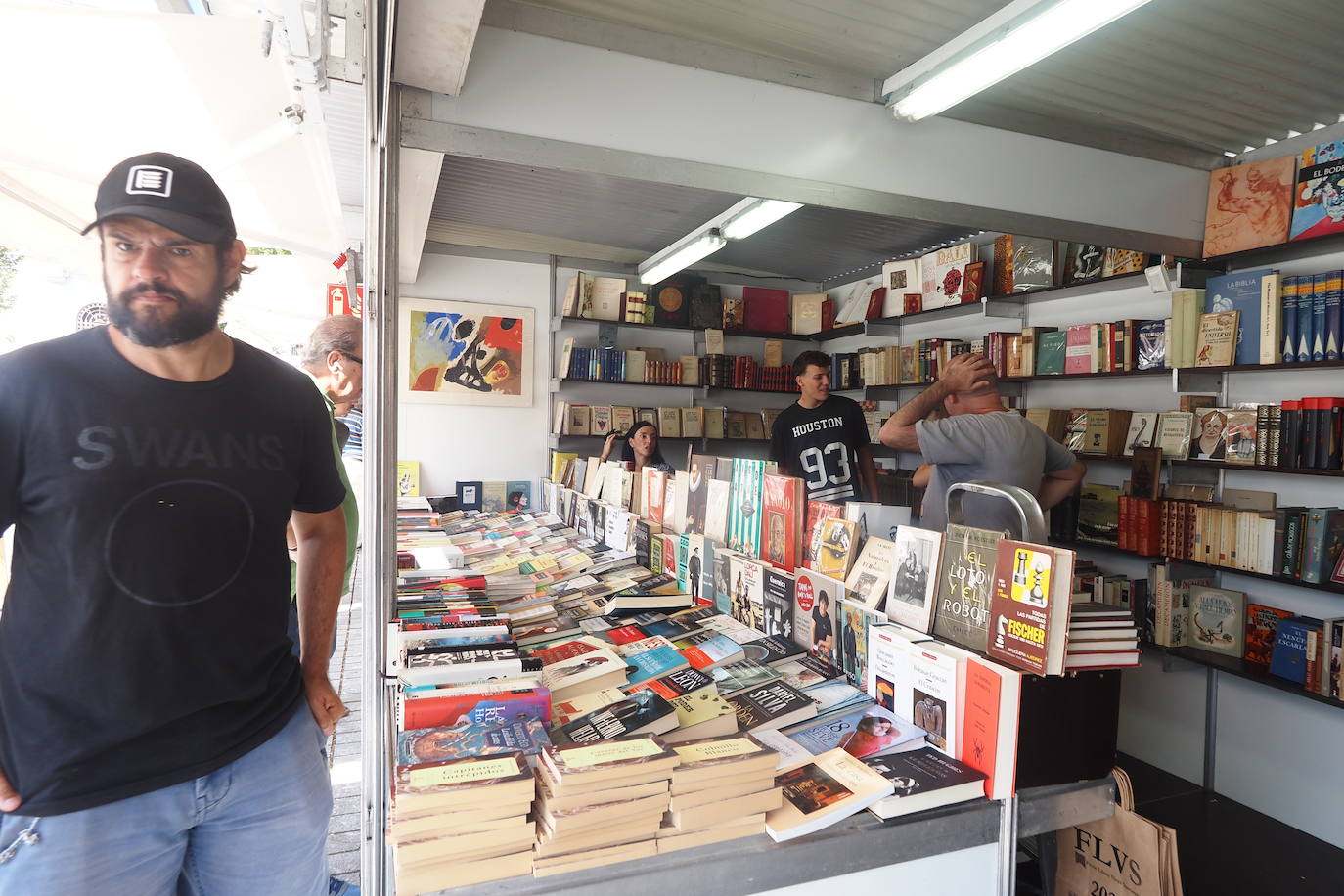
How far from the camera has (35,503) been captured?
1.15 m

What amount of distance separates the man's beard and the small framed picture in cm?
446

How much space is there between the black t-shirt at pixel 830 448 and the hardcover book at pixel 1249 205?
1.86m

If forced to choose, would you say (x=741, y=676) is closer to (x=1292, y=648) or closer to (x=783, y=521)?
(x=783, y=521)

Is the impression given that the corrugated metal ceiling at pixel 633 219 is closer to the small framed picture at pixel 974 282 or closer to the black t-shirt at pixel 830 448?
the small framed picture at pixel 974 282

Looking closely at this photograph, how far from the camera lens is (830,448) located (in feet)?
13.7

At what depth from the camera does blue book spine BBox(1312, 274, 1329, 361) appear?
3.03 meters

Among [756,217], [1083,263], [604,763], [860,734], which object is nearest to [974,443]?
[860,734]

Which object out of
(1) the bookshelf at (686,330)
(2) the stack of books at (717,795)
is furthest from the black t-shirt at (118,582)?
(1) the bookshelf at (686,330)

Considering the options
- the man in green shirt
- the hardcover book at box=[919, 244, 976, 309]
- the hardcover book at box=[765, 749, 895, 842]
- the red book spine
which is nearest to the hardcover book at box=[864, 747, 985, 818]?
the hardcover book at box=[765, 749, 895, 842]

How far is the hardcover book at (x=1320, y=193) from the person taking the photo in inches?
120

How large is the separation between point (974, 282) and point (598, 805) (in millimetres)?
4390

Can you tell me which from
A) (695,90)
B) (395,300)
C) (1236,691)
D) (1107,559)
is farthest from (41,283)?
(1236,691)

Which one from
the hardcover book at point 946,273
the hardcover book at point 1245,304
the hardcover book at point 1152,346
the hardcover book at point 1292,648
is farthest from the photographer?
the hardcover book at point 946,273

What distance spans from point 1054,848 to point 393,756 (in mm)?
1806
